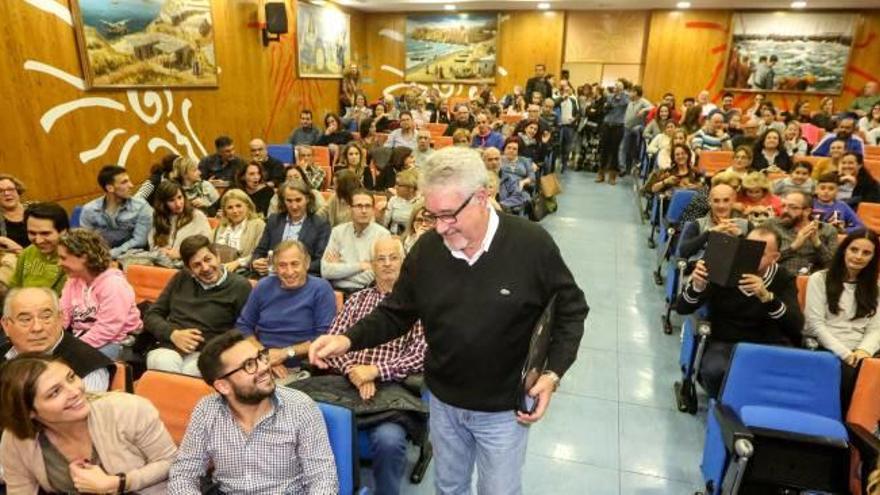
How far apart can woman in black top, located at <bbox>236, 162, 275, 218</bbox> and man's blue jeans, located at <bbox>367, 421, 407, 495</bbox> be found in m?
3.17

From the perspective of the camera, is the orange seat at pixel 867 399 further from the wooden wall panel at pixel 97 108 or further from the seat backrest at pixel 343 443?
the wooden wall panel at pixel 97 108

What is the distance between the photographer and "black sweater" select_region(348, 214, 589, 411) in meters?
1.40

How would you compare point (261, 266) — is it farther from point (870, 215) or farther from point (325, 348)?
point (870, 215)

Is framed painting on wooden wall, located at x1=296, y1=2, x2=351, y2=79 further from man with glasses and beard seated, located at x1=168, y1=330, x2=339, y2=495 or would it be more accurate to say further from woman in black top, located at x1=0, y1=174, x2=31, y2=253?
man with glasses and beard seated, located at x1=168, y1=330, x2=339, y2=495

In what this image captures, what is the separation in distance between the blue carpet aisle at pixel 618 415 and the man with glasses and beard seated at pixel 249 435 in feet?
2.83

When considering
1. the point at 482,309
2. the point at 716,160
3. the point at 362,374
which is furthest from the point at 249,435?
the point at 716,160

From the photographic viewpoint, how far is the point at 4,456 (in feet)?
5.09

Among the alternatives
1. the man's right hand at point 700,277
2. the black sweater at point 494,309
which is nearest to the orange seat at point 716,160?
the man's right hand at point 700,277

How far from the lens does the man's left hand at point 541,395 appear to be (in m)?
1.38

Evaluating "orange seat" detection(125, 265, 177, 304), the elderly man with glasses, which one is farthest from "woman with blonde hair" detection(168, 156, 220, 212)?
the elderly man with glasses

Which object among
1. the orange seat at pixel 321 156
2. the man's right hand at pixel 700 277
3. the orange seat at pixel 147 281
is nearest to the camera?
the man's right hand at pixel 700 277

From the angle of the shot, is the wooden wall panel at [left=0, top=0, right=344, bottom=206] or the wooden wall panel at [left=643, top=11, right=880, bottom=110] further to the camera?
the wooden wall panel at [left=643, top=11, right=880, bottom=110]

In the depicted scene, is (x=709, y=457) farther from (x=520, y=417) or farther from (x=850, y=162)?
(x=850, y=162)

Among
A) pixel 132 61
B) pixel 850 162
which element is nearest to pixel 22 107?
pixel 132 61
